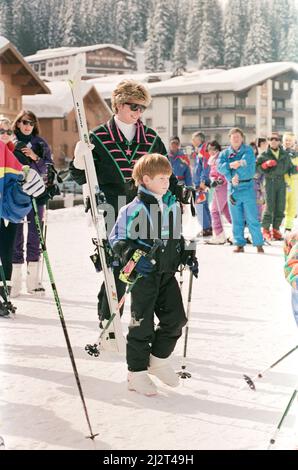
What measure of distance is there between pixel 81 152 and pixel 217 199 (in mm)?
6441

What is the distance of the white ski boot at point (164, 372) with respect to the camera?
141 inches

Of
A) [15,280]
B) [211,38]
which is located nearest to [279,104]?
[211,38]

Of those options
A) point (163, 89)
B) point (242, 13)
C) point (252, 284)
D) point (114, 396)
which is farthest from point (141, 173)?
point (163, 89)

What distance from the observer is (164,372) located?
3590 millimetres

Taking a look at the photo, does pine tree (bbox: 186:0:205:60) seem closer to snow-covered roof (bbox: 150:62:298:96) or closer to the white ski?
snow-covered roof (bbox: 150:62:298:96)

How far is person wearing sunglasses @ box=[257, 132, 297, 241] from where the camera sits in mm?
10734

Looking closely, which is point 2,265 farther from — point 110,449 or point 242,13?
point 242,13

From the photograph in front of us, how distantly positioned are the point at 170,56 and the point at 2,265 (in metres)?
28.0

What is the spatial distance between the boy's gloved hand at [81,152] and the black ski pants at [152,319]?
3.23ft

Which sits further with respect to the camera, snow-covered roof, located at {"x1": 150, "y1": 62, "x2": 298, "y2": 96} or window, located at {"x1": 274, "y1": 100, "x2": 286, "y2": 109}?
window, located at {"x1": 274, "y1": 100, "x2": 286, "y2": 109}

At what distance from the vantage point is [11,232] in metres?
5.66

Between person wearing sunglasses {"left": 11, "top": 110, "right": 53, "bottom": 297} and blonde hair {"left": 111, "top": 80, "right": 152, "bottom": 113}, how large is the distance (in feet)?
7.23

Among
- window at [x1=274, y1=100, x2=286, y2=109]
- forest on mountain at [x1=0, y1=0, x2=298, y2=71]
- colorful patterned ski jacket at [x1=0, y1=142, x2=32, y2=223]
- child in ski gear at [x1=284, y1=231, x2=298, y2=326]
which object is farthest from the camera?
window at [x1=274, y1=100, x2=286, y2=109]

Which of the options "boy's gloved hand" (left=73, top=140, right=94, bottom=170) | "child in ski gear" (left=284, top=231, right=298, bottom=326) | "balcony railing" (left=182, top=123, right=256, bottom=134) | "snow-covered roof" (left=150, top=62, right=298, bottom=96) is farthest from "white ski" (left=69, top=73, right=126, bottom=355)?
"balcony railing" (left=182, top=123, right=256, bottom=134)
